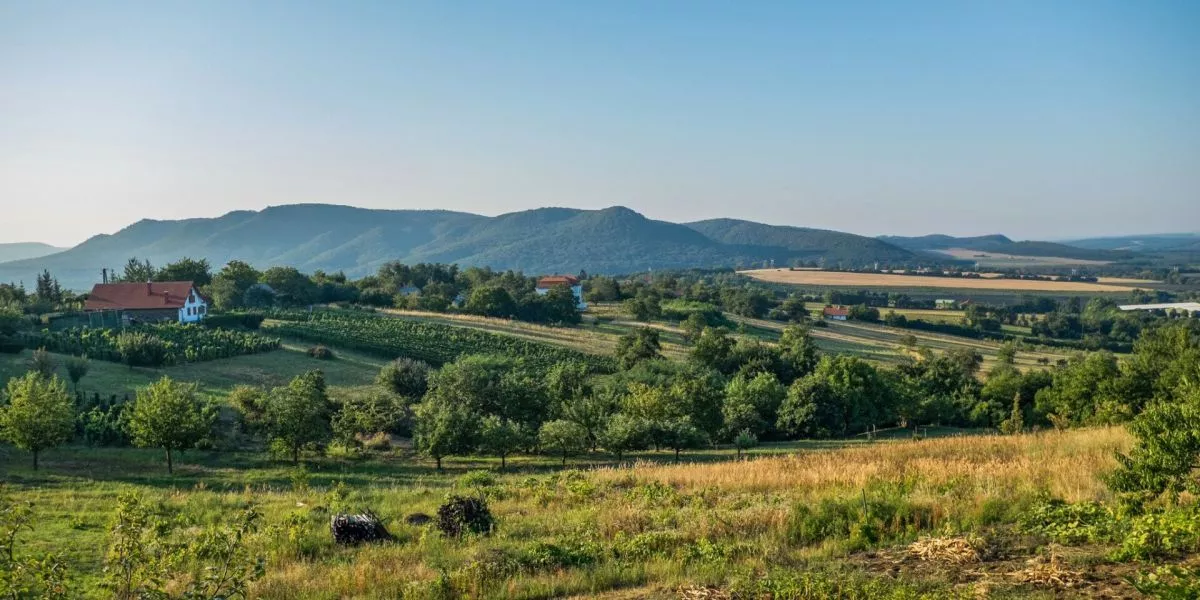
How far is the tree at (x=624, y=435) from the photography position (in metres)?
28.0

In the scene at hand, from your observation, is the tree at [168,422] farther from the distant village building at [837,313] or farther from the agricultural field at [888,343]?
the distant village building at [837,313]

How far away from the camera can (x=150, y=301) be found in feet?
235

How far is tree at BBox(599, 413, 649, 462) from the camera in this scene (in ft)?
91.7

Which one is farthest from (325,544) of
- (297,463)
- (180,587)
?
(297,463)

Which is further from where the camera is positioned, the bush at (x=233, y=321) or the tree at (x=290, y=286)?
the tree at (x=290, y=286)

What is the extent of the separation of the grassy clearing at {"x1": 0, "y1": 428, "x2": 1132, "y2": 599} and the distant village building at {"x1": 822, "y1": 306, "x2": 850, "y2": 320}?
335 feet

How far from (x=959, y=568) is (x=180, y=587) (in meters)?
10.7

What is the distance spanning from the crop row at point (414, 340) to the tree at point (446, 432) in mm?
33923

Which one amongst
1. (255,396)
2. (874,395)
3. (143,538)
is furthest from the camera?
(874,395)

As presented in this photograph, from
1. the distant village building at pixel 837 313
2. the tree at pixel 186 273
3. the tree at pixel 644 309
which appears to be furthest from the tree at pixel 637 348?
the tree at pixel 186 273

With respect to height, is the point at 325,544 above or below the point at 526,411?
above

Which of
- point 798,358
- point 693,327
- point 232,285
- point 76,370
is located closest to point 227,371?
point 76,370

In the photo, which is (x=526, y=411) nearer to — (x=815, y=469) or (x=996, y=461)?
(x=815, y=469)

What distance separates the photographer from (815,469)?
1634 cm
